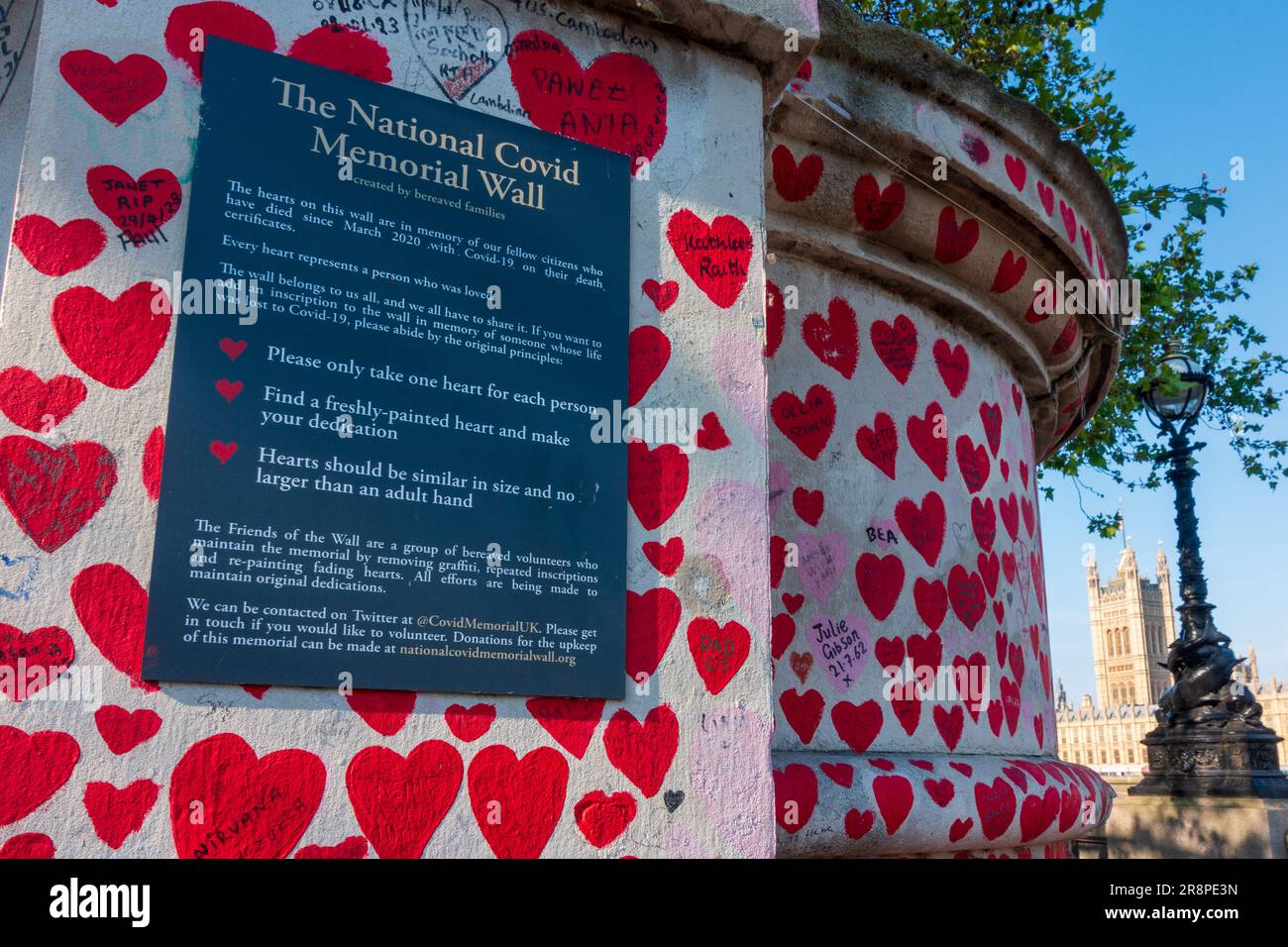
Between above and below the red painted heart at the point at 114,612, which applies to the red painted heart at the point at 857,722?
below

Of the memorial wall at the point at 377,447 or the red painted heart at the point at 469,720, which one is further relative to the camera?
the red painted heart at the point at 469,720

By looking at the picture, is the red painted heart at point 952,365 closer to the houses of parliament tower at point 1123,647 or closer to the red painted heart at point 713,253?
the red painted heart at point 713,253

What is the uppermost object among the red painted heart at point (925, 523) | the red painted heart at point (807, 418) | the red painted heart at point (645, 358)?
the red painted heart at point (807, 418)

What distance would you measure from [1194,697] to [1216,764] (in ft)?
2.18

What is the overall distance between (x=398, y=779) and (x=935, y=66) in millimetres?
2961

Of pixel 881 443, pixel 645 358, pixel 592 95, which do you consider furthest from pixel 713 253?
pixel 881 443

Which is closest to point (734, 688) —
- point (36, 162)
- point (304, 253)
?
point (304, 253)

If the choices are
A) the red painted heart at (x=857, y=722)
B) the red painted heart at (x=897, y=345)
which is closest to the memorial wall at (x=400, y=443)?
the red painted heart at (x=857, y=722)

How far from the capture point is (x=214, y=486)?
7.00 feet

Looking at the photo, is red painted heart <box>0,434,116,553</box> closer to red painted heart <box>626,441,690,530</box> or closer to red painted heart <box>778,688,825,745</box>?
red painted heart <box>626,441,690,530</box>

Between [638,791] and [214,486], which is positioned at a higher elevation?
[214,486]

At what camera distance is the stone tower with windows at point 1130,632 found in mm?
86875
